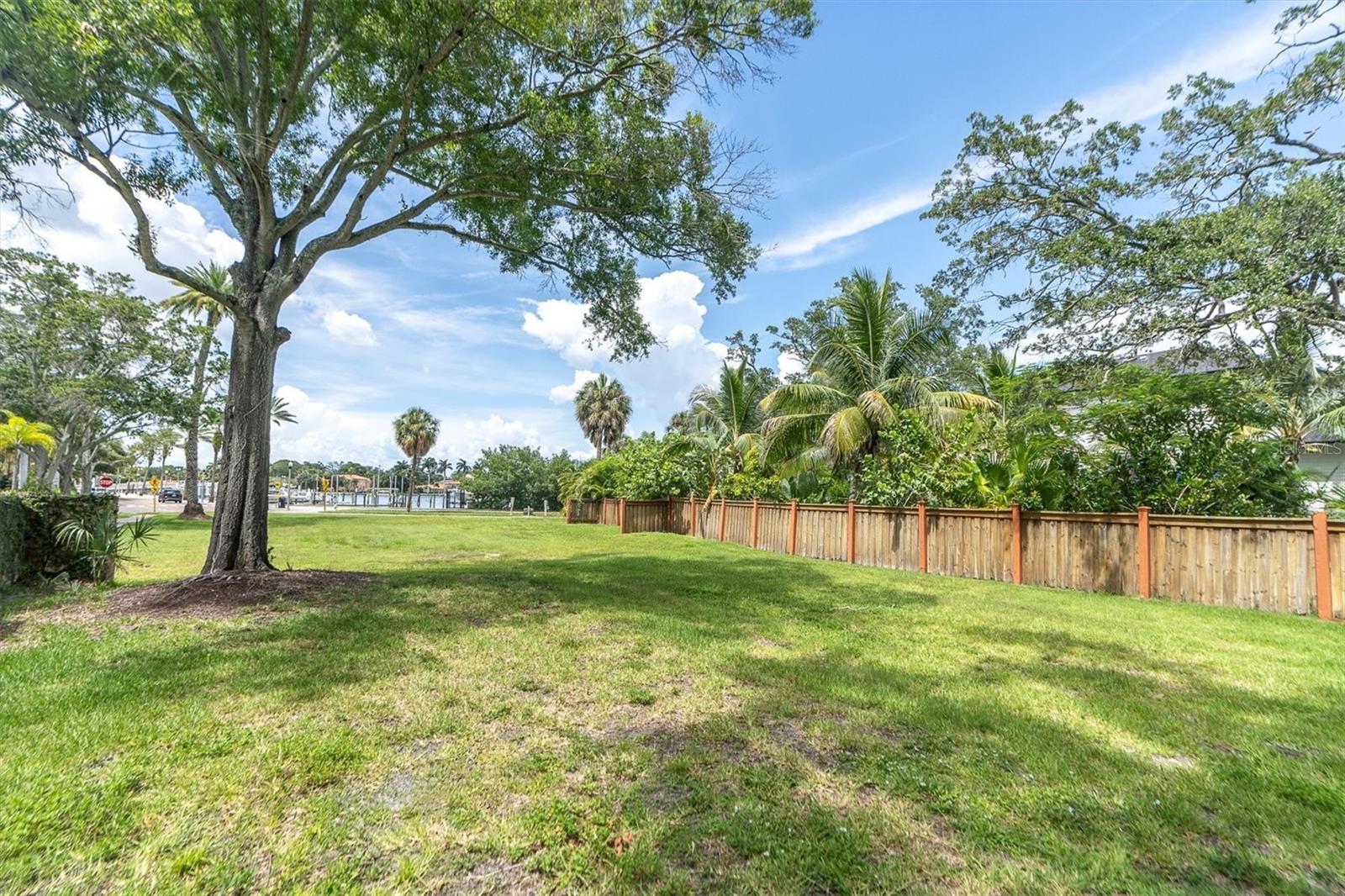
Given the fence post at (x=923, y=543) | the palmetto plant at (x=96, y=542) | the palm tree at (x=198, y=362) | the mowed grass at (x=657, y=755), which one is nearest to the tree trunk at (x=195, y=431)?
the palm tree at (x=198, y=362)

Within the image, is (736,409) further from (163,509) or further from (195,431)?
(163,509)

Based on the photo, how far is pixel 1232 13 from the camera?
9.13 m

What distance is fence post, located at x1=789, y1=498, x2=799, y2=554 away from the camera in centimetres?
1392

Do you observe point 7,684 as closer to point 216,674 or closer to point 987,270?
point 216,674

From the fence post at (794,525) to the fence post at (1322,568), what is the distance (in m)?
8.52

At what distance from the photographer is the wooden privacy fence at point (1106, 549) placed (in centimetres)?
670

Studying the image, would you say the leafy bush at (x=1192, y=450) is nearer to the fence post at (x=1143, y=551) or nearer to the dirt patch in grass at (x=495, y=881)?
the fence post at (x=1143, y=551)

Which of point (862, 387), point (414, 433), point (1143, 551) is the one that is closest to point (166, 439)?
point (414, 433)

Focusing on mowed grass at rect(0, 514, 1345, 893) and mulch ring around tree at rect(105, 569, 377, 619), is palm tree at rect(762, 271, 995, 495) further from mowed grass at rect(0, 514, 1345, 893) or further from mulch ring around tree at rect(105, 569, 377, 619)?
mulch ring around tree at rect(105, 569, 377, 619)

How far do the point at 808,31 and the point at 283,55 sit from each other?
6.09 meters

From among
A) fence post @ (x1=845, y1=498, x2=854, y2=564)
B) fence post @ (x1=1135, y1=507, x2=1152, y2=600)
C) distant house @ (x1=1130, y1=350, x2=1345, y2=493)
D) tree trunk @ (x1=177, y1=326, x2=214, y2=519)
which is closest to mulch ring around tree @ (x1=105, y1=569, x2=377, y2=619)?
fence post @ (x1=845, y1=498, x2=854, y2=564)

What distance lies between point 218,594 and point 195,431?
24821 mm

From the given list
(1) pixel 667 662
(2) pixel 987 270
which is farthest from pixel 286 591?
(2) pixel 987 270

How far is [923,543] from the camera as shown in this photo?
428 inches
